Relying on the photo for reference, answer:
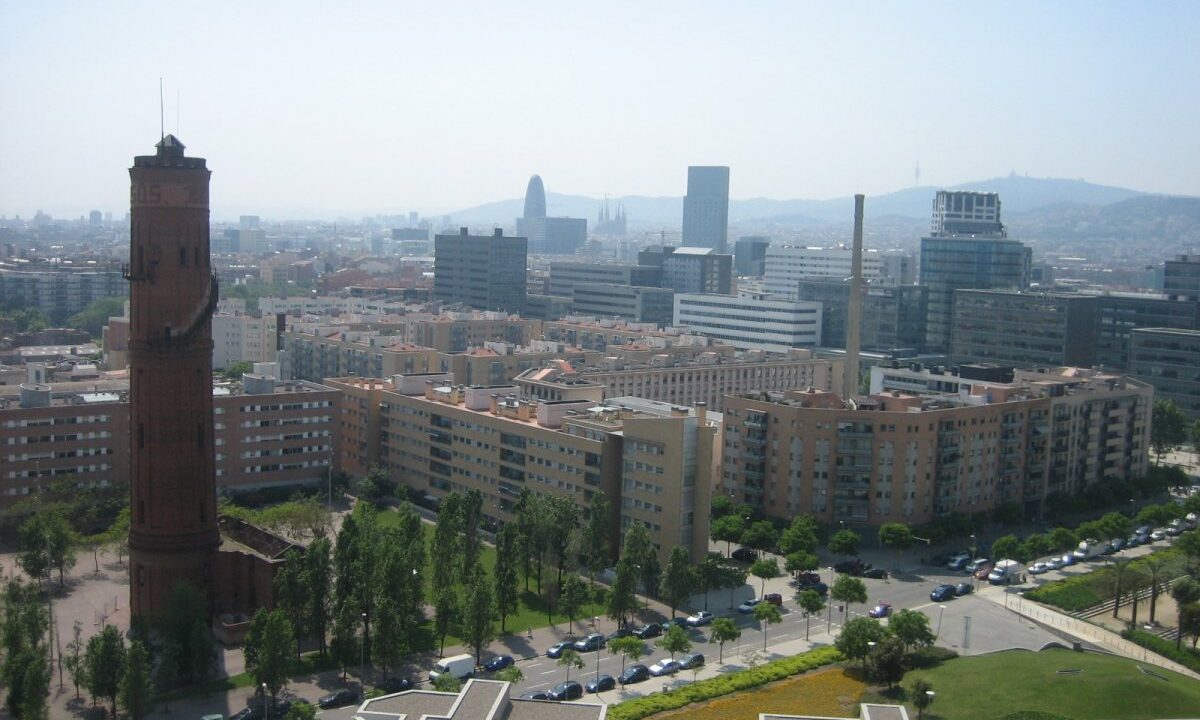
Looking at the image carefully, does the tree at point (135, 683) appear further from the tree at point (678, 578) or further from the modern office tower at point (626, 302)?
the modern office tower at point (626, 302)

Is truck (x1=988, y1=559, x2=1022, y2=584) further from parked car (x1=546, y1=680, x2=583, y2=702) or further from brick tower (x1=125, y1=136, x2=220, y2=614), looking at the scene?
brick tower (x1=125, y1=136, x2=220, y2=614)

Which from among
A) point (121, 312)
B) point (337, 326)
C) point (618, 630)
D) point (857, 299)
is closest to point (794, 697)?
point (618, 630)

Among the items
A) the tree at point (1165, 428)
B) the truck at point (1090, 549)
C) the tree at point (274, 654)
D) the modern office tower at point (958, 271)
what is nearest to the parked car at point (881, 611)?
the truck at point (1090, 549)

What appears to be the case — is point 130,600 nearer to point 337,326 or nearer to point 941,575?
point 941,575

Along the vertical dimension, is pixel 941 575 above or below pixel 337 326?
below

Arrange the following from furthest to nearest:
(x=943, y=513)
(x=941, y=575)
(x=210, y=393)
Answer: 1. (x=943, y=513)
2. (x=941, y=575)
3. (x=210, y=393)

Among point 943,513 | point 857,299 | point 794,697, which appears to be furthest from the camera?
point 857,299

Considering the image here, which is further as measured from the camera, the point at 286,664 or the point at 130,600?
the point at 130,600
